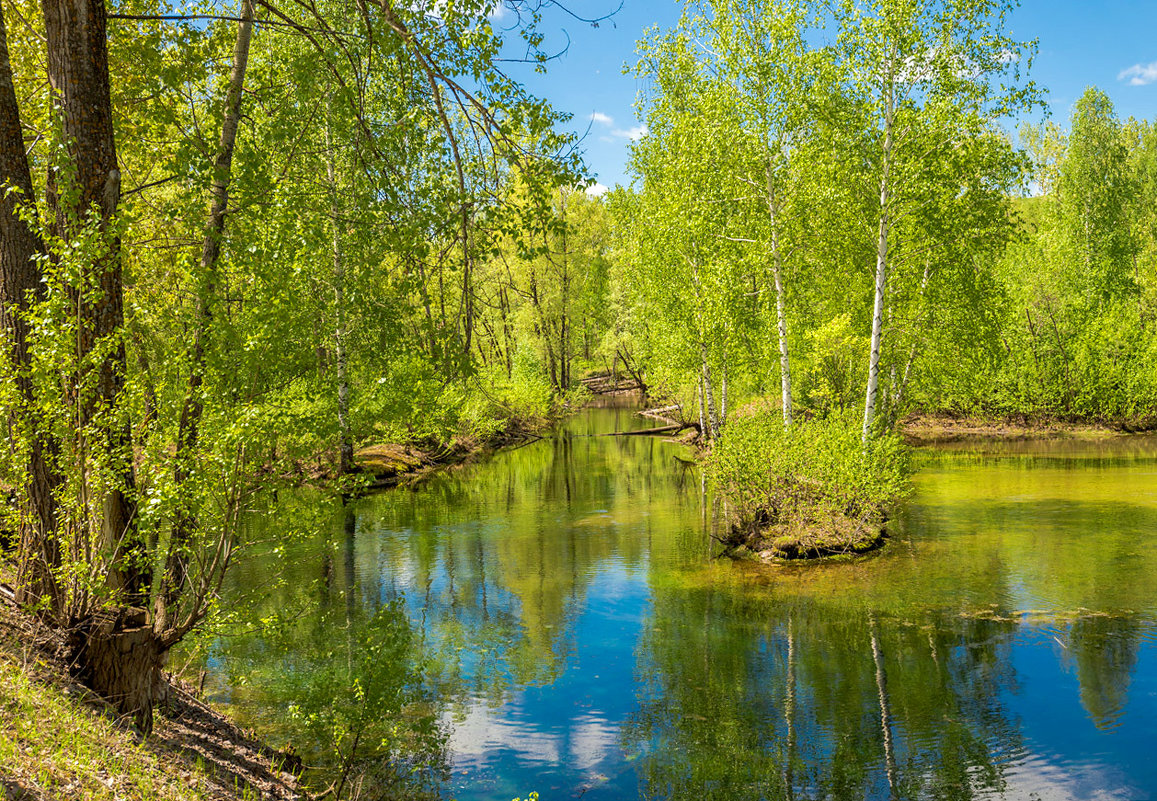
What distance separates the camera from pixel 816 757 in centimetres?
821

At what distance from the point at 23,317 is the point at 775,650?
33.2ft

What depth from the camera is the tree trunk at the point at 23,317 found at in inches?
252

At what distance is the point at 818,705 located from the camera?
947 cm

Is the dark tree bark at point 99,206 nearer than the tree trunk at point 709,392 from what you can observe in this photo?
Yes

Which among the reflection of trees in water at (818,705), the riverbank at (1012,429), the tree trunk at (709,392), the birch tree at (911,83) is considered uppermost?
the birch tree at (911,83)

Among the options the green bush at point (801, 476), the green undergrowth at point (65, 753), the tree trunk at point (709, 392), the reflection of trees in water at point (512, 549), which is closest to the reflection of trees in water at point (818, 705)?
the reflection of trees in water at point (512, 549)

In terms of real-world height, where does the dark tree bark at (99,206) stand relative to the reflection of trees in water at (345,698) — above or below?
above

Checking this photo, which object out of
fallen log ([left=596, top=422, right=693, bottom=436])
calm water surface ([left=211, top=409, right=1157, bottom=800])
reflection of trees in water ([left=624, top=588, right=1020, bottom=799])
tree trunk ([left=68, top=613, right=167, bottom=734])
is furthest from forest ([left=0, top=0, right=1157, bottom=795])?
reflection of trees in water ([left=624, top=588, right=1020, bottom=799])

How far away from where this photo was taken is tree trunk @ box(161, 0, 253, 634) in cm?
653

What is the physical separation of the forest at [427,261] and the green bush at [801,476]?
89mm

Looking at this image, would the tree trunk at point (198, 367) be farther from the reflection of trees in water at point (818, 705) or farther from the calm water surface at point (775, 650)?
the reflection of trees in water at point (818, 705)

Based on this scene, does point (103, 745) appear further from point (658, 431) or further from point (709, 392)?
point (658, 431)

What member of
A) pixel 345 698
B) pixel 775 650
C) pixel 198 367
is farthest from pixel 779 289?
pixel 198 367

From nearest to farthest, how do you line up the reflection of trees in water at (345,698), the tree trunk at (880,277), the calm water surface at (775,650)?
the reflection of trees in water at (345,698) < the calm water surface at (775,650) < the tree trunk at (880,277)
